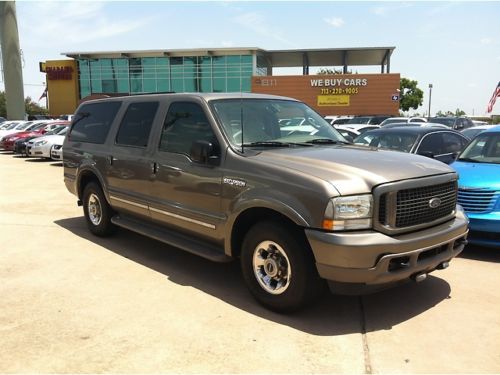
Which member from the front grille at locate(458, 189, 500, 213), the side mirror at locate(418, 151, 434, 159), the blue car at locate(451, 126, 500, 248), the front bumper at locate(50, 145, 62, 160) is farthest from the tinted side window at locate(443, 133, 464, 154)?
the front bumper at locate(50, 145, 62, 160)

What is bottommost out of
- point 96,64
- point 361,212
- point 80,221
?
point 80,221

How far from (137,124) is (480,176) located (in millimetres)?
4347

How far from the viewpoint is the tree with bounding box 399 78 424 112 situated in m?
76.9

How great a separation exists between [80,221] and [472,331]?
629cm

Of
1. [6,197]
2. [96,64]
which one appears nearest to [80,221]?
[6,197]

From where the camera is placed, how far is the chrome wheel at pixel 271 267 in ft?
13.1

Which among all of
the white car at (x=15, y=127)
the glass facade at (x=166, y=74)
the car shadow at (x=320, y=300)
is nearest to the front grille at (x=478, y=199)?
the car shadow at (x=320, y=300)

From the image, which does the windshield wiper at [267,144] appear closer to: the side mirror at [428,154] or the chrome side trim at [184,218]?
the chrome side trim at [184,218]

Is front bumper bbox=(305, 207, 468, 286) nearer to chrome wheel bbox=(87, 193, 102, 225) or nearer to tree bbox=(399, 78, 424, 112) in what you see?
chrome wheel bbox=(87, 193, 102, 225)

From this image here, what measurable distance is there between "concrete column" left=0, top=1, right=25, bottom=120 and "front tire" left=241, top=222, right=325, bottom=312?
1800 inches

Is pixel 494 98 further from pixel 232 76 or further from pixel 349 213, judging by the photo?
pixel 349 213

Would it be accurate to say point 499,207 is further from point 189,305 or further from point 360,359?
point 189,305

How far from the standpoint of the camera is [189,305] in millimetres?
4336

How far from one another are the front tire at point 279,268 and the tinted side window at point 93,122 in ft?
10.5
